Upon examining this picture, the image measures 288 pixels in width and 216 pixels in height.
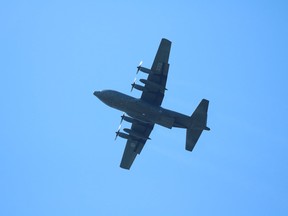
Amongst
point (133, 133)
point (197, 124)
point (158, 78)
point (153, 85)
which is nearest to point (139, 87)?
point (153, 85)

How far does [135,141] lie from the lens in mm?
68938

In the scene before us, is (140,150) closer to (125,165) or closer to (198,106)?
(125,165)

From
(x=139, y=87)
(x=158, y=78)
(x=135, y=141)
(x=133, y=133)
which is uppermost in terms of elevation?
(x=158, y=78)

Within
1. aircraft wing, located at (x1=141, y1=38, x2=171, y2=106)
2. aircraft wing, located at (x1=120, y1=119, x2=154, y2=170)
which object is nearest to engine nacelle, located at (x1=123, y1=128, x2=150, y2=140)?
aircraft wing, located at (x1=120, y1=119, x2=154, y2=170)

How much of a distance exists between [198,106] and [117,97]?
923 centimetres

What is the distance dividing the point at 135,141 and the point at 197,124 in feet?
31.4

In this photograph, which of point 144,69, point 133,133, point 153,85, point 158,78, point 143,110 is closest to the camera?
point 144,69

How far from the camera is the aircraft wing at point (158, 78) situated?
6244cm

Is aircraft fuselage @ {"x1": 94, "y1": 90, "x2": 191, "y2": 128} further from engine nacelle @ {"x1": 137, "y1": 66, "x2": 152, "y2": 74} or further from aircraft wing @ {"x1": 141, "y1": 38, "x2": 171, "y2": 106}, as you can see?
engine nacelle @ {"x1": 137, "y1": 66, "x2": 152, "y2": 74}

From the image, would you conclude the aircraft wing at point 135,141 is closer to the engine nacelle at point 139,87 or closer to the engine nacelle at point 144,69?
the engine nacelle at point 139,87

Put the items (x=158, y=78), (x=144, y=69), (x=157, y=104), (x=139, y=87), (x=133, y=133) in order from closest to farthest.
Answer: (x=144, y=69)
(x=158, y=78)
(x=139, y=87)
(x=157, y=104)
(x=133, y=133)

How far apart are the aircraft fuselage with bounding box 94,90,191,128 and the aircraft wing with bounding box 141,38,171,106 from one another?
100cm

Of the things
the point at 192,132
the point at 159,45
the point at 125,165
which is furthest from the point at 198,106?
the point at 125,165

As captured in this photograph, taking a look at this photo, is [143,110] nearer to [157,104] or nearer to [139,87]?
[157,104]
